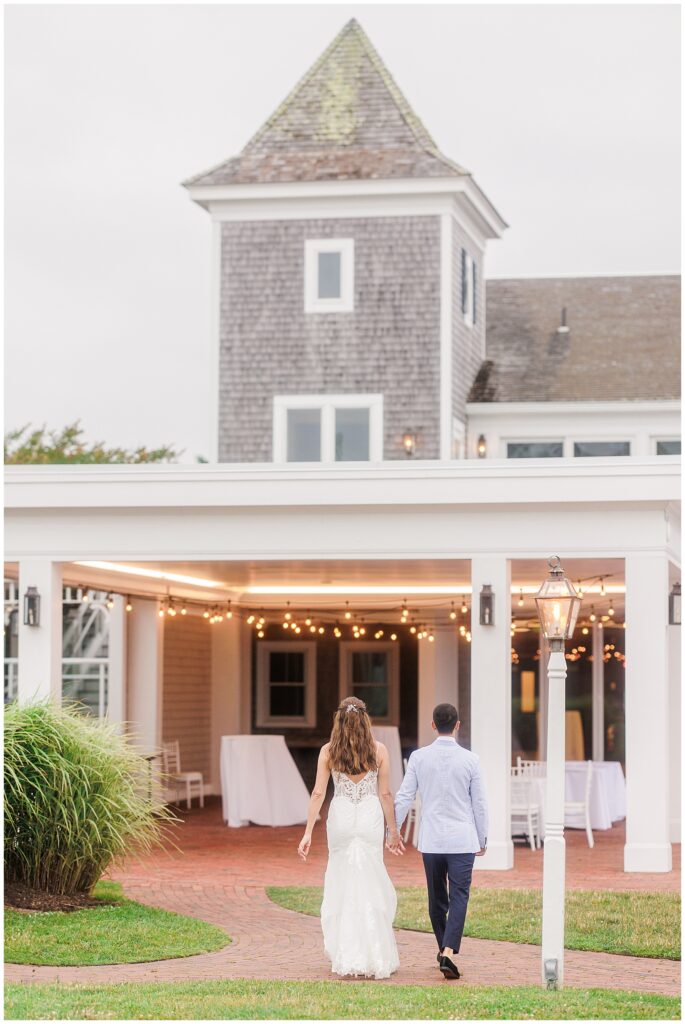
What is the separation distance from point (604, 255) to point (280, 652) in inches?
636

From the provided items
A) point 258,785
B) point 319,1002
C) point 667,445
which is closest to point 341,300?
point 667,445

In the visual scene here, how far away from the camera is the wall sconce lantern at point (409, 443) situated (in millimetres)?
21203

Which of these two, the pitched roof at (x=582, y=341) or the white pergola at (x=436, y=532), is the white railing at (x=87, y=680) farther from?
the pitched roof at (x=582, y=341)

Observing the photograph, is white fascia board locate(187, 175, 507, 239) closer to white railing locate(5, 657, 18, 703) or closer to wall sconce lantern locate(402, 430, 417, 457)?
wall sconce lantern locate(402, 430, 417, 457)

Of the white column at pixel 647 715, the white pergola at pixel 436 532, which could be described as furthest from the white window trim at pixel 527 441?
the white column at pixel 647 715

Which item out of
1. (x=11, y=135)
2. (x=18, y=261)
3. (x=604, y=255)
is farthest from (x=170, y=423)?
(x=604, y=255)

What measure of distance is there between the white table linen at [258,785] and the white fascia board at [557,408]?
243 inches

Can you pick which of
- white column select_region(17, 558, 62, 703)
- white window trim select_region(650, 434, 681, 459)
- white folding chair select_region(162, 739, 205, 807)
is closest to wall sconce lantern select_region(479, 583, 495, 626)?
white column select_region(17, 558, 62, 703)

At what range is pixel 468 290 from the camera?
74.5ft

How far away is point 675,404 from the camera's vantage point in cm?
2214

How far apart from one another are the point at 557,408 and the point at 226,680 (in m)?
6.37

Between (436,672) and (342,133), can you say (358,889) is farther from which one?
(342,133)

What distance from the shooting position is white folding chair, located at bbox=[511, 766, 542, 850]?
15.9 m

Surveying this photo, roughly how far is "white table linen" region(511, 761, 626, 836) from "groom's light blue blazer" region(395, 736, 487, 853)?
7.00 m
